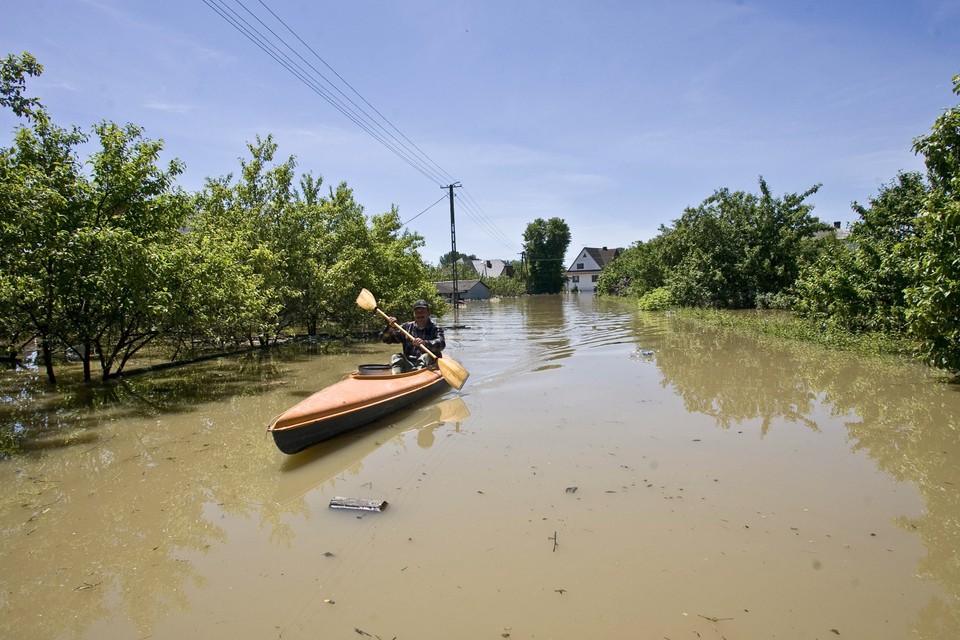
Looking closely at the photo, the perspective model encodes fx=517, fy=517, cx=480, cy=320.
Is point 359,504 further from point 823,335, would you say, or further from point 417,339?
point 823,335

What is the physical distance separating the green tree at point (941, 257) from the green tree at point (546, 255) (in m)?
59.1

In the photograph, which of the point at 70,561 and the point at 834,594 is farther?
the point at 70,561

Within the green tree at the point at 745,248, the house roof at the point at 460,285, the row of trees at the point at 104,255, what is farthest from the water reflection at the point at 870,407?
the house roof at the point at 460,285

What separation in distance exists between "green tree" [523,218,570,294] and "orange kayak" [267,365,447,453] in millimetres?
59628

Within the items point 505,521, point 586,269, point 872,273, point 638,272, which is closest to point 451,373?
point 505,521

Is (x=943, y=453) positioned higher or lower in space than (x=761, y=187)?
lower

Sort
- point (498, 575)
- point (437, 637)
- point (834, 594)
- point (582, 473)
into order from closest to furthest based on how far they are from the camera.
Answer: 1. point (437, 637)
2. point (834, 594)
3. point (498, 575)
4. point (582, 473)

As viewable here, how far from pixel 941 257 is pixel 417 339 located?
26.4 ft

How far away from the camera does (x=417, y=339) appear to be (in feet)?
30.6

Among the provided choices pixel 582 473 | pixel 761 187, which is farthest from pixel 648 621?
pixel 761 187

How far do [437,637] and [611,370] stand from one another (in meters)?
9.05

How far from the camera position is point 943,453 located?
19.0ft

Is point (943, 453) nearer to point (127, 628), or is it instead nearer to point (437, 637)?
point (437, 637)

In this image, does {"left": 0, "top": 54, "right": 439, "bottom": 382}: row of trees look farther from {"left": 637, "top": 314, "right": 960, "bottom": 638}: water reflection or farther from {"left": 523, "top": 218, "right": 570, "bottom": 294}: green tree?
{"left": 523, "top": 218, "right": 570, "bottom": 294}: green tree
